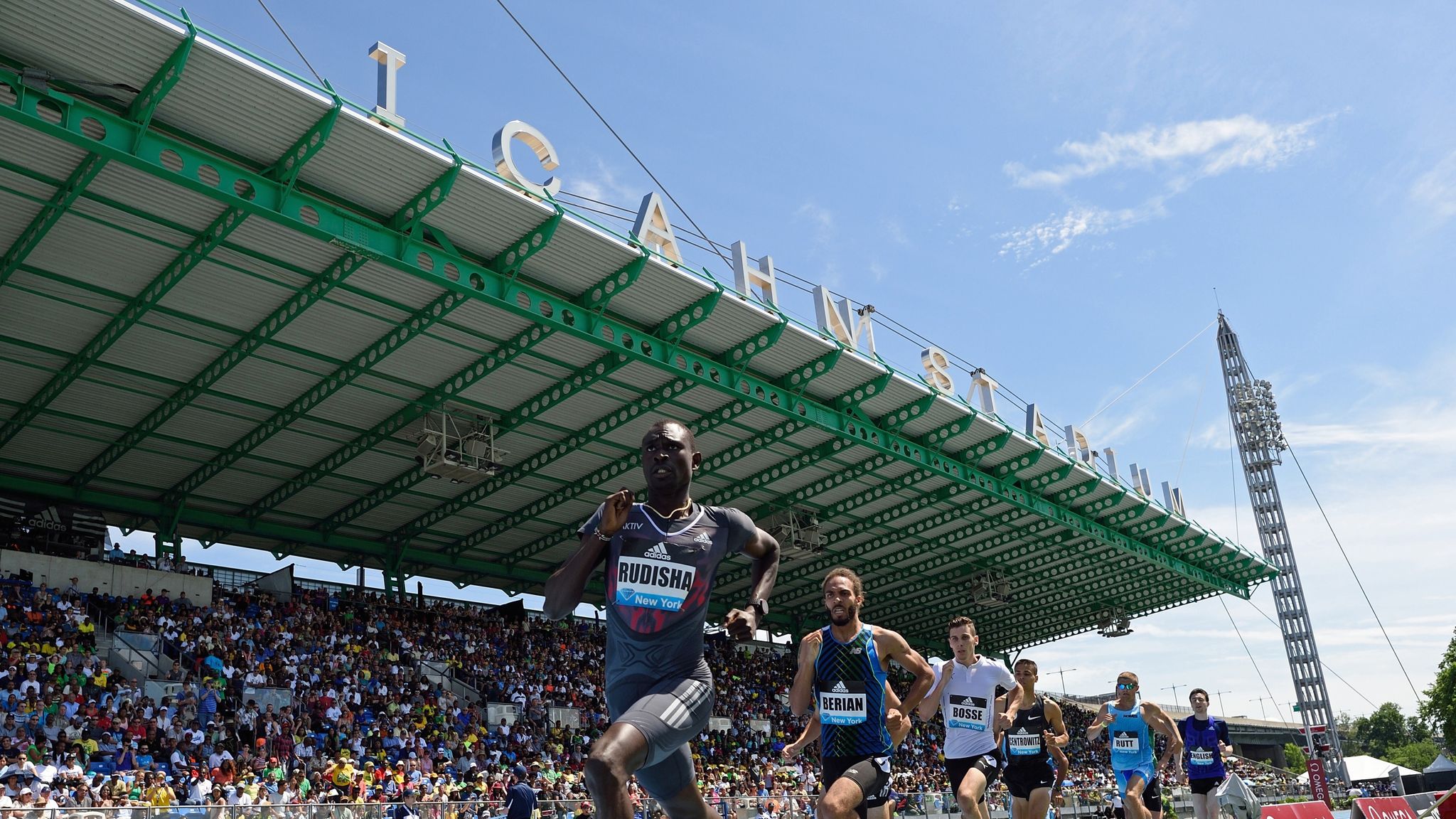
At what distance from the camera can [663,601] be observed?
5.20 meters

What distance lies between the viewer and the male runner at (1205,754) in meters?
14.3

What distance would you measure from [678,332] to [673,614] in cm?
2211

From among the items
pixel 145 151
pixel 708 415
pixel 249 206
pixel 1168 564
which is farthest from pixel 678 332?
pixel 1168 564

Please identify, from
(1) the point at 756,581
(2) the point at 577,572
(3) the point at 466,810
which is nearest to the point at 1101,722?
(1) the point at 756,581

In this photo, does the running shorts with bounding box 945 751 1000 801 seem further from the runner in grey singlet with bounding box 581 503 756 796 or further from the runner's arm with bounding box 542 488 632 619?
the runner's arm with bounding box 542 488 632 619

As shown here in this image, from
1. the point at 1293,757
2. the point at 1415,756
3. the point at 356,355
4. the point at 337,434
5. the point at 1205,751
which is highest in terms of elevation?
the point at 356,355

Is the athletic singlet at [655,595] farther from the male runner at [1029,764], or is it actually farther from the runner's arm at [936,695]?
the male runner at [1029,764]

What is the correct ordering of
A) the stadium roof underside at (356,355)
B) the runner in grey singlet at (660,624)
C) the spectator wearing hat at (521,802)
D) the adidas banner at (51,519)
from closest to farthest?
the runner in grey singlet at (660,624)
the spectator wearing hat at (521,802)
the stadium roof underside at (356,355)
the adidas banner at (51,519)

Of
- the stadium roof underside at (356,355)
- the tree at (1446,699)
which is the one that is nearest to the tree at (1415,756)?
the tree at (1446,699)

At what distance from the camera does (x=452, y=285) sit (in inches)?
888

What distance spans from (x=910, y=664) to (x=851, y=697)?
0.87 m

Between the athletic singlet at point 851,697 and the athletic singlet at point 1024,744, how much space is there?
458cm

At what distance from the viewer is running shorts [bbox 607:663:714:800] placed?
491cm

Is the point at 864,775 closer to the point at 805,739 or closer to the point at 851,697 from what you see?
the point at 851,697
